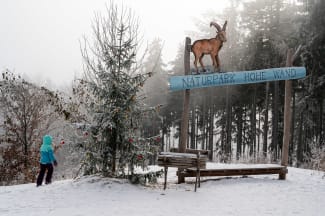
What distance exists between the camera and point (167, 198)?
7797 millimetres

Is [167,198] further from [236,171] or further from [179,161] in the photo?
[236,171]

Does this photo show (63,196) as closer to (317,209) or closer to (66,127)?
(66,127)

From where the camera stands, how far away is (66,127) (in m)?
10.0

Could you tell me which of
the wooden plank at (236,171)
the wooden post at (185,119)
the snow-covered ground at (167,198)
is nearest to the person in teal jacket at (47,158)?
the snow-covered ground at (167,198)

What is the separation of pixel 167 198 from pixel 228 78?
13.2 ft

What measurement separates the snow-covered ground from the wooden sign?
9.40 ft

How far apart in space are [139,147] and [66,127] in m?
2.46

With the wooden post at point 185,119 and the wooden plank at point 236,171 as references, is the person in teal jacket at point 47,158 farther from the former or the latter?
the wooden plank at point 236,171

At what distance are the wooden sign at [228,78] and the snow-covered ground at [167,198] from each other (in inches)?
113

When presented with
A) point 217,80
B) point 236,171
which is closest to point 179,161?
point 236,171

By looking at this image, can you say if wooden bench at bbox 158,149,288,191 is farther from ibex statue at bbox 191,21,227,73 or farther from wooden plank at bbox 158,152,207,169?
ibex statue at bbox 191,21,227,73

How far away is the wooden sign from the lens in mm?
9555

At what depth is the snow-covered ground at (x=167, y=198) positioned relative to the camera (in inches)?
264

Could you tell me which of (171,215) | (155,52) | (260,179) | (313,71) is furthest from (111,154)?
(155,52)
